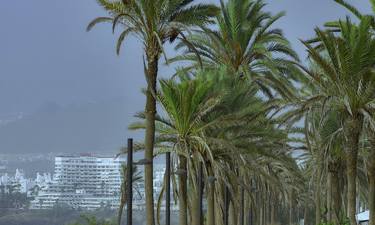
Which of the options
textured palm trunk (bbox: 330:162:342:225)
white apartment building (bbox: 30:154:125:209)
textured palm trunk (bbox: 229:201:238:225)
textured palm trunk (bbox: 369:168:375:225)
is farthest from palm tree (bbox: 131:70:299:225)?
white apartment building (bbox: 30:154:125:209)

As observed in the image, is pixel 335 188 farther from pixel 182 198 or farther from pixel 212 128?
pixel 182 198

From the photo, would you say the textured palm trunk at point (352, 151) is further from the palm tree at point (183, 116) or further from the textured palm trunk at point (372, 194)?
the palm tree at point (183, 116)

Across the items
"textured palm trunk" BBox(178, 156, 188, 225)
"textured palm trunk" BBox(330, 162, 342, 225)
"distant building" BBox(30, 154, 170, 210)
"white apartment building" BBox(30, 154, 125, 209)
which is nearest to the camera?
"textured palm trunk" BBox(178, 156, 188, 225)

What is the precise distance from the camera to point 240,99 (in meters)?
27.1

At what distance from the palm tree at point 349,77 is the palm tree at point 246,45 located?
297 inches

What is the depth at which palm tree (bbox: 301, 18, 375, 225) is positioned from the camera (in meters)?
19.4

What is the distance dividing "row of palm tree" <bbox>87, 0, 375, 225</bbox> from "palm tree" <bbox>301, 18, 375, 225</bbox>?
0.09ft

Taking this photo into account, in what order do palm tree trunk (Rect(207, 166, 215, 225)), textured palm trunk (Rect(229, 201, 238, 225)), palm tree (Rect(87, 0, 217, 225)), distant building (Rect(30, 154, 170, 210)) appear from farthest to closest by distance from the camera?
distant building (Rect(30, 154, 170, 210)) → textured palm trunk (Rect(229, 201, 238, 225)) → palm tree trunk (Rect(207, 166, 215, 225)) → palm tree (Rect(87, 0, 217, 225))

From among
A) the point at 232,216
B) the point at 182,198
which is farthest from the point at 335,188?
the point at 182,198

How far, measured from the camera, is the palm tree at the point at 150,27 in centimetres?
1845

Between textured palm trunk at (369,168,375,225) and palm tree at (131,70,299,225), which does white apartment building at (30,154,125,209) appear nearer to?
palm tree at (131,70,299,225)

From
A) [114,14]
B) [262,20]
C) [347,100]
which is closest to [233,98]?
[262,20]

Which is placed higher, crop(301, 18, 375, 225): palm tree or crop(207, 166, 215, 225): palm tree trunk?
crop(301, 18, 375, 225): palm tree

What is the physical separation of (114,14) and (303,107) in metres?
6.19
